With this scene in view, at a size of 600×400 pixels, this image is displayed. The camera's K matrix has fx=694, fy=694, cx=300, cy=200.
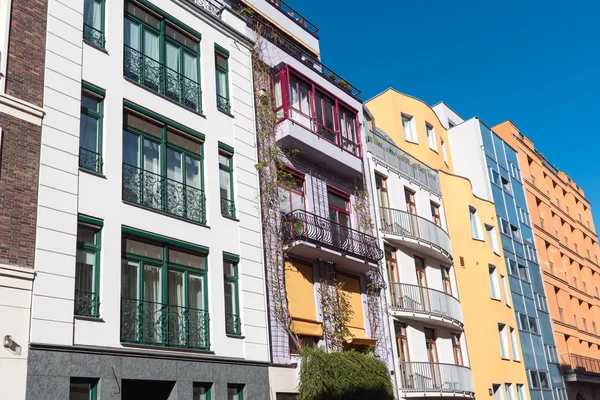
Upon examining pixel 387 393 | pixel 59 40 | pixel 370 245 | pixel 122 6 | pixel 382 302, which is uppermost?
pixel 122 6

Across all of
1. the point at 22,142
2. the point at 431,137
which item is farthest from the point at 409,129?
the point at 22,142

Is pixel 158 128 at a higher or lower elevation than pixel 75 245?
higher

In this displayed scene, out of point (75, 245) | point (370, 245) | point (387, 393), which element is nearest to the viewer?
point (75, 245)

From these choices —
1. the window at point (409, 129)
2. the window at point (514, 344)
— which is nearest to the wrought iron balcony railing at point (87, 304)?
the window at point (409, 129)

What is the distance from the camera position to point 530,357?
34.0 m

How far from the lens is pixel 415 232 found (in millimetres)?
28188

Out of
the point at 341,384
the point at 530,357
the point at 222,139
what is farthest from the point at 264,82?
the point at 530,357

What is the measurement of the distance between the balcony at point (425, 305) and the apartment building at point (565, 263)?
39.7ft

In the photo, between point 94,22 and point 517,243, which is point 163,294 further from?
point 517,243

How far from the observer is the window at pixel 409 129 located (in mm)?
33719

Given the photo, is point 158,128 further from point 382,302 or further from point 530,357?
point 530,357

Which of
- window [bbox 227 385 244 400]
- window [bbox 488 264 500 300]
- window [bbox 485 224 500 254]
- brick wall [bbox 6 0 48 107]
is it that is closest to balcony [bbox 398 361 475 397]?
window [bbox 488 264 500 300]

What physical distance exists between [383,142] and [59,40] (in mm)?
16088

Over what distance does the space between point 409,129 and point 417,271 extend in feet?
28.2
